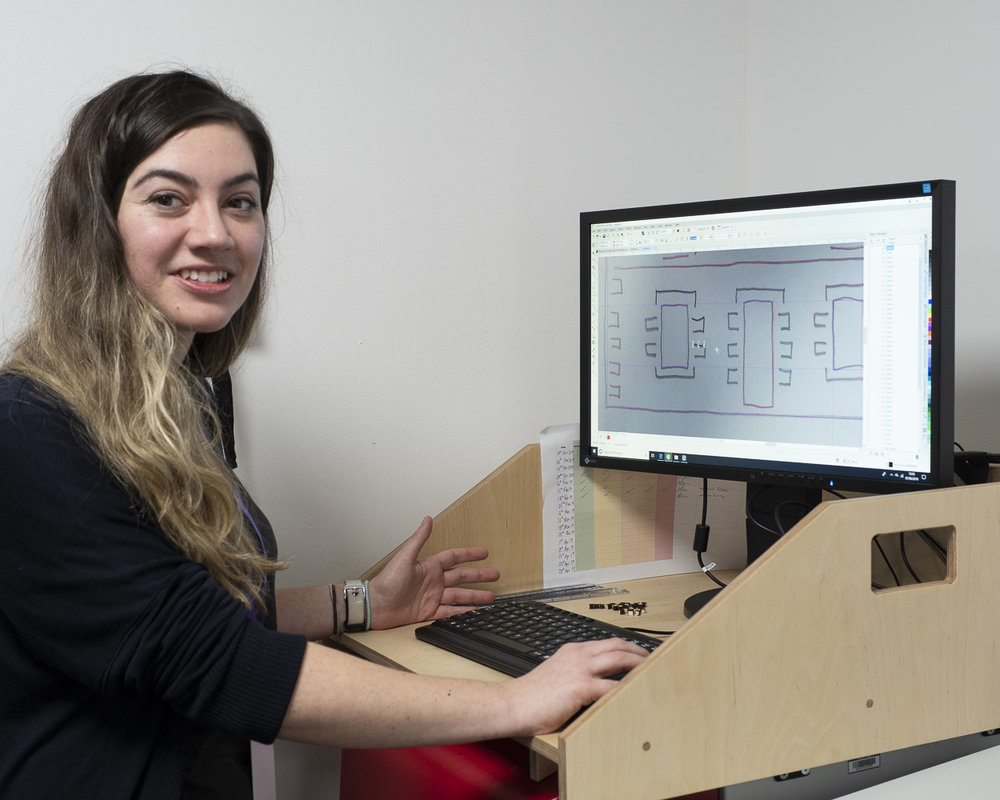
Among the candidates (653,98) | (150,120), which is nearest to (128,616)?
(150,120)

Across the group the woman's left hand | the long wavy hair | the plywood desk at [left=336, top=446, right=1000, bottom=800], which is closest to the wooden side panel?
the plywood desk at [left=336, top=446, right=1000, bottom=800]

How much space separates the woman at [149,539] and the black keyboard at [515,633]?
0.34ft

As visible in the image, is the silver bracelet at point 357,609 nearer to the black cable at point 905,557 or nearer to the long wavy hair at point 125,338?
the long wavy hair at point 125,338

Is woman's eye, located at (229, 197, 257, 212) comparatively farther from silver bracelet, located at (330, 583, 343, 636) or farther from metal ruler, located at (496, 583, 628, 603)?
metal ruler, located at (496, 583, 628, 603)

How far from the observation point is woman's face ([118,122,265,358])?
36.8 inches

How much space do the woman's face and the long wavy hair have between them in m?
0.01

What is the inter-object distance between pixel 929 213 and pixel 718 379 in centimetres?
31

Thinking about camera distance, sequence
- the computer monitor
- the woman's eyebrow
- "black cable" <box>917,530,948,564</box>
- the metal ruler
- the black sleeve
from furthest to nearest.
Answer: the metal ruler
"black cable" <box>917,530,948,564</box>
the computer monitor
the woman's eyebrow
the black sleeve

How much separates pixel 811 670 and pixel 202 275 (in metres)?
0.71

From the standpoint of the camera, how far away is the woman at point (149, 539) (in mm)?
782

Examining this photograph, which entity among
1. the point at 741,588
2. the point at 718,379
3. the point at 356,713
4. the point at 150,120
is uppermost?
the point at 150,120

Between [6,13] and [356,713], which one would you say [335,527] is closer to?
[356,713]

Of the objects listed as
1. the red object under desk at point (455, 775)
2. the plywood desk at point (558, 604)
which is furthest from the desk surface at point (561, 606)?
the red object under desk at point (455, 775)

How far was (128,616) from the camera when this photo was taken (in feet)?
2.56
